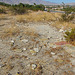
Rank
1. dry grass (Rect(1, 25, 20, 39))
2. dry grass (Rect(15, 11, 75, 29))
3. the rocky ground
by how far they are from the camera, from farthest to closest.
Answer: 1. dry grass (Rect(15, 11, 75, 29))
2. dry grass (Rect(1, 25, 20, 39))
3. the rocky ground

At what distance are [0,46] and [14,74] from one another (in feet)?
5.63

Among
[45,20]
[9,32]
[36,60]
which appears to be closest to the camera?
[36,60]

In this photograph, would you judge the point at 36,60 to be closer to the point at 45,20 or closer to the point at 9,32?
the point at 9,32

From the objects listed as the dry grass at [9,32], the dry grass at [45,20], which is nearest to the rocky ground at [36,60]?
the dry grass at [9,32]

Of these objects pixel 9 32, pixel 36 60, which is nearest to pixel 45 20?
pixel 9 32

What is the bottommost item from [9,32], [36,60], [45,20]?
[36,60]

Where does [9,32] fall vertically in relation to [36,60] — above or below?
above

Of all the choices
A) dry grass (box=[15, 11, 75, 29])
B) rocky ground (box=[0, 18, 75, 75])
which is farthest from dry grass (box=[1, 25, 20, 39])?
dry grass (box=[15, 11, 75, 29])

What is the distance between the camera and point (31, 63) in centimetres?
262

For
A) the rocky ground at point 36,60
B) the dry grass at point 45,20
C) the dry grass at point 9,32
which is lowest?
the rocky ground at point 36,60

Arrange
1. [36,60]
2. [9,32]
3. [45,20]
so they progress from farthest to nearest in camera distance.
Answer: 1. [45,20]
2. [9,32]
3. [36,60]

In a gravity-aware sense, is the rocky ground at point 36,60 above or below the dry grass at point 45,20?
below

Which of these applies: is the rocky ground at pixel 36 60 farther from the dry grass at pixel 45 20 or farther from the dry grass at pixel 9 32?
the dry grass at pixel 45 20

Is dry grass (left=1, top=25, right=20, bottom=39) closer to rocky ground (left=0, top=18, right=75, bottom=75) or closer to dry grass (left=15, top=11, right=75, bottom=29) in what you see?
rocky ground (left=0, top=18, right=75, bottom=75)
